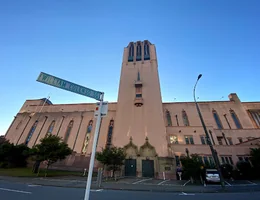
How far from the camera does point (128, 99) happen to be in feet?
115

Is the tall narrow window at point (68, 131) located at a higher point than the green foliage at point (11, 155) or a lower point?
higher

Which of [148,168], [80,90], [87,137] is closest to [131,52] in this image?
[87,137]

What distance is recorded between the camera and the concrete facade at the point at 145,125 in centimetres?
2588

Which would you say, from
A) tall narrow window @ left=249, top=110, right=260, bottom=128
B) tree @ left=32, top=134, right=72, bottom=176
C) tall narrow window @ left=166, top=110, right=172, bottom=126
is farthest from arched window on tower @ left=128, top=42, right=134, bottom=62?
tall narrow window @ left=249, top=110, right=260, bottom=128

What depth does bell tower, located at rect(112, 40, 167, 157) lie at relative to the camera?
2936 centimetres

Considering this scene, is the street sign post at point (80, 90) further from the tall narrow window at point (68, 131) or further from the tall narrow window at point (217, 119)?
the tall narrow window at point (217, 119)

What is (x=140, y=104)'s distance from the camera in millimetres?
33250

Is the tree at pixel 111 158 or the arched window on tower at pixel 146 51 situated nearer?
the tree at pixel 111 158

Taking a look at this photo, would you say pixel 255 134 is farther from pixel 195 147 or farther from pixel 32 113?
pixel 32 113

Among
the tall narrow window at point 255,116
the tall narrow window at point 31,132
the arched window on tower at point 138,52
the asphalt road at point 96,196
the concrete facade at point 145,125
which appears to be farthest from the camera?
the arched window on tower at point 138,52

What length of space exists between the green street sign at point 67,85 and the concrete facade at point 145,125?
25.5 metres

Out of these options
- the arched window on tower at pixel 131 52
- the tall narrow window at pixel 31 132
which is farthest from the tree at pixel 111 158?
the arched window on tower at pixel 131 52

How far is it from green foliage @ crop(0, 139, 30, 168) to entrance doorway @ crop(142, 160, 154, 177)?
2586 centimetres

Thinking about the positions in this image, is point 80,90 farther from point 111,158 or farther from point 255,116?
point 255,116
